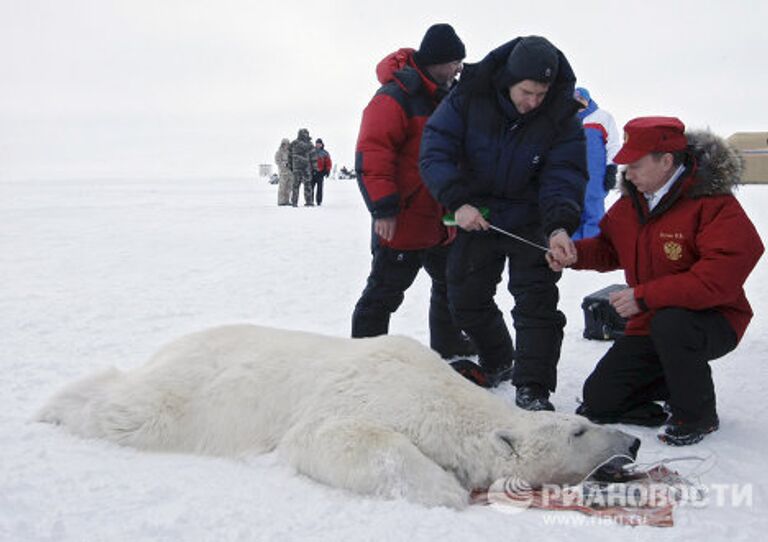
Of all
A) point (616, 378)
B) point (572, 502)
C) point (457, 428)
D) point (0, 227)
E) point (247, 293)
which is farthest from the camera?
point (0, 227)

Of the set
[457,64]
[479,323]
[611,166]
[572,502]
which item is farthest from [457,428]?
[611,166]

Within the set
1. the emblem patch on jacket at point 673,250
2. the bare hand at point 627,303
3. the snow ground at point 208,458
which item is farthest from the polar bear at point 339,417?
the emblem patch on jacket at point 673,250

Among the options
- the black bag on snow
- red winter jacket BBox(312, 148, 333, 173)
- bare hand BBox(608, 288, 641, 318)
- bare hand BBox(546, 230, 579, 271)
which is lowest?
the black bag on snow

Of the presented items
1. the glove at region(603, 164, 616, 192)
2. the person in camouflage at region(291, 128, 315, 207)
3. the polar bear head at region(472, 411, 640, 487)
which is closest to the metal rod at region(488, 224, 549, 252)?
the polar bear head at region(472, 411, 640, 487)

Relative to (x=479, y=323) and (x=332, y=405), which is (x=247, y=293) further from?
(x=332, y=405)

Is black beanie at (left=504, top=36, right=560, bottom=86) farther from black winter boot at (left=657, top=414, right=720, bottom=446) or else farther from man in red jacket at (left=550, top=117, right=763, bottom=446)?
black winter boot at (left=657, top=414, right=720, bottom=446)

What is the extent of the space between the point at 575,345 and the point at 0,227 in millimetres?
14526

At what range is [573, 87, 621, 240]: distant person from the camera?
311 inches

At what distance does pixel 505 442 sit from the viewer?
3473 mm

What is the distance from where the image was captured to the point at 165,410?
152 inches

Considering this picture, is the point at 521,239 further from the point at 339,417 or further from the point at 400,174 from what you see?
the point at 339,417

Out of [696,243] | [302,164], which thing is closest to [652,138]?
[696,243]

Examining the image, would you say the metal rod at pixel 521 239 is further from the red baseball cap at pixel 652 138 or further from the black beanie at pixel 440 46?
Result: the black beanie at pixel 440 46

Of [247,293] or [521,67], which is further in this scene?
[247,293]
